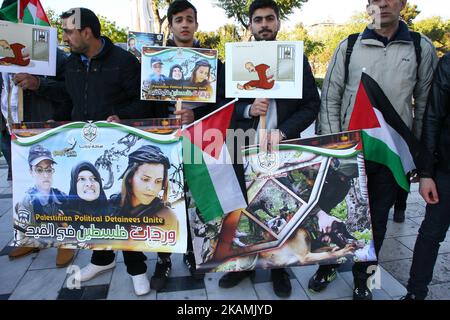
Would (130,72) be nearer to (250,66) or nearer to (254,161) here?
(250,66)

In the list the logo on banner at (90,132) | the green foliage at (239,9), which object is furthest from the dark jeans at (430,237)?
the green foliage at (239,9)

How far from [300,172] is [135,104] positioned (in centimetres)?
125

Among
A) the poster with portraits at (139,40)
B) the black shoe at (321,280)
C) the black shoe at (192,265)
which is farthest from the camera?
the poster with portraits at (139,40)

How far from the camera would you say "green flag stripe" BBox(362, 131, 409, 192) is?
2342 mm

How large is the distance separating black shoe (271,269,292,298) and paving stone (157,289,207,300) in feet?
1.75

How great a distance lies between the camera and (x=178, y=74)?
239 centimetres

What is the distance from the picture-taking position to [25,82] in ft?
8.82

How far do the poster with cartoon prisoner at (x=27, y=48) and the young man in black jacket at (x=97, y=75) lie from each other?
0.62 ft

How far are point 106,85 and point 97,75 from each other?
9 cm

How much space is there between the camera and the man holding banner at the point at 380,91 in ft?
7.27

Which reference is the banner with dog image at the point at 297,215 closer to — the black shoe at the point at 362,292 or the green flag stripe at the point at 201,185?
the green flag stripe at the point at 201,185

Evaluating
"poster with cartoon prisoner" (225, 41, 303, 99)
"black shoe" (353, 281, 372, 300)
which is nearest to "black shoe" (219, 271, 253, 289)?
"black shoe" (353, 281, 372, 300)

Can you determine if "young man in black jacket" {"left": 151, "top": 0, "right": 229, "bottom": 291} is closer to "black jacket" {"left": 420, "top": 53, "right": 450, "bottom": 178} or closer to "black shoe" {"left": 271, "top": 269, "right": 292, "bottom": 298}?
"black shoe" {"left": 271, "top": 269, "right": 292, "bottom": 298}
